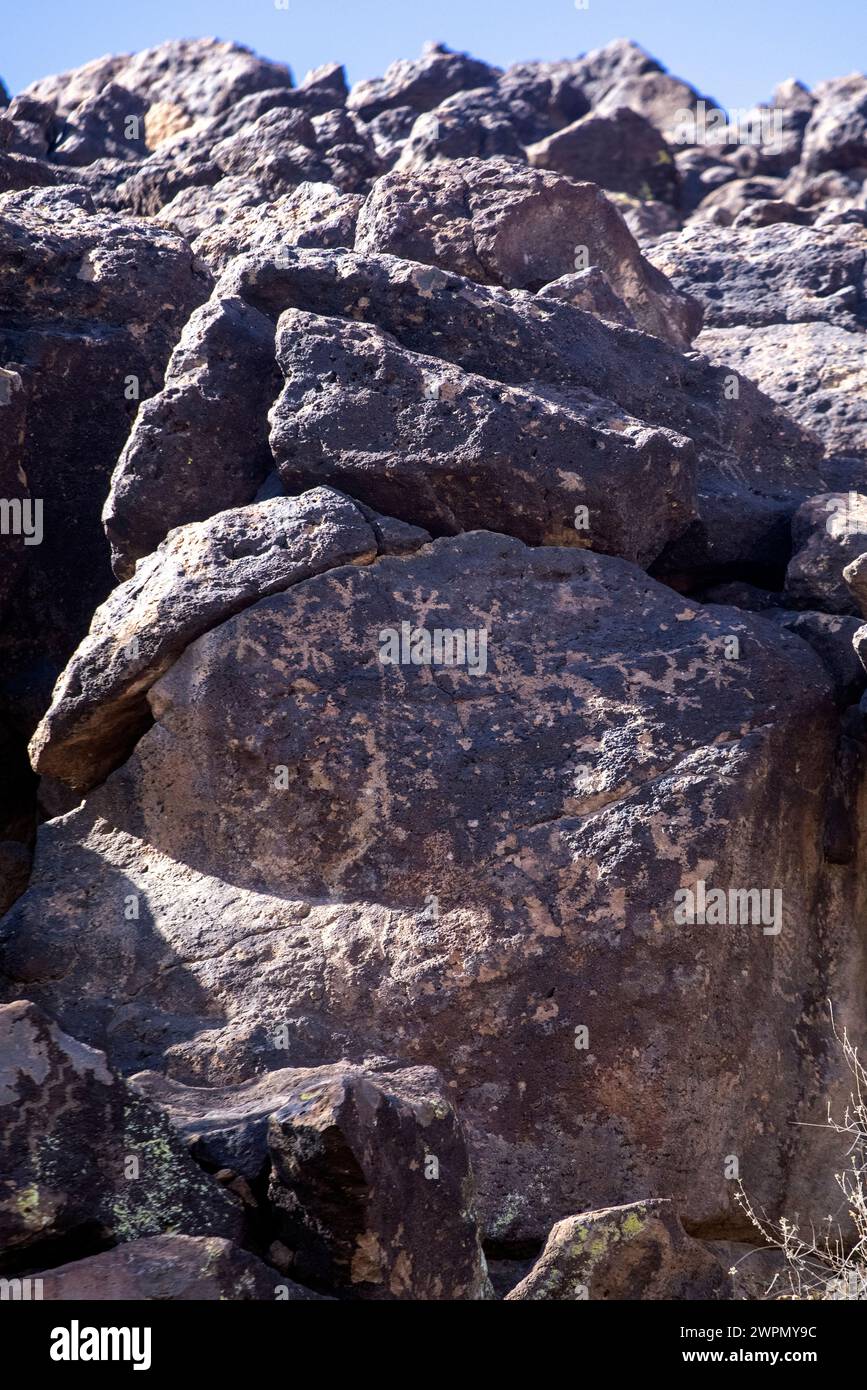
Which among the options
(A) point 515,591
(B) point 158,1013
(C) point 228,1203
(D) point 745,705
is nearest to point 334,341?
(A) point 515,591

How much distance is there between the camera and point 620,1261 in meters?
4.45

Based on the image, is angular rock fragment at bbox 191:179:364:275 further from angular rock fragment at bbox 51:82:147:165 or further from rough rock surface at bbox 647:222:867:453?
angular rock fragment at bbox 51:82:147:165

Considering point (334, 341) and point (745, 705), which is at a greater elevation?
point (334, 341)

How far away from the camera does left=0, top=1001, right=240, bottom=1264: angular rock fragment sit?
12.7 ft

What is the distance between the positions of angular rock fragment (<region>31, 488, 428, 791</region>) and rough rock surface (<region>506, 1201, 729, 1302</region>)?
298 cm

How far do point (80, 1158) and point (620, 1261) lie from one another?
1.71m

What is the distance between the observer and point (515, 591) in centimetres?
662

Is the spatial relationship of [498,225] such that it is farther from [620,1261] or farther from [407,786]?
[620,1261]

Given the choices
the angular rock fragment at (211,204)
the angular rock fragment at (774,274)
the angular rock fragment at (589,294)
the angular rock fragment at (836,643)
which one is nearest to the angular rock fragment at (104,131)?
the angular rock fragment at (211,204)

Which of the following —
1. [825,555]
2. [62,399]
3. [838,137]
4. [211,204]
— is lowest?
[825,555]

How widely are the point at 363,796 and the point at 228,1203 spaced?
2.17 metres

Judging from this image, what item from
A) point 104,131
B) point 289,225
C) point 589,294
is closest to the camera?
point 589,294

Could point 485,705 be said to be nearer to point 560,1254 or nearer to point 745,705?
point 745,705

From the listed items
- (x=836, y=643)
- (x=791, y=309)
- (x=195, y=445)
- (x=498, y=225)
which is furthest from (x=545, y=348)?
(x=791, y=309)
